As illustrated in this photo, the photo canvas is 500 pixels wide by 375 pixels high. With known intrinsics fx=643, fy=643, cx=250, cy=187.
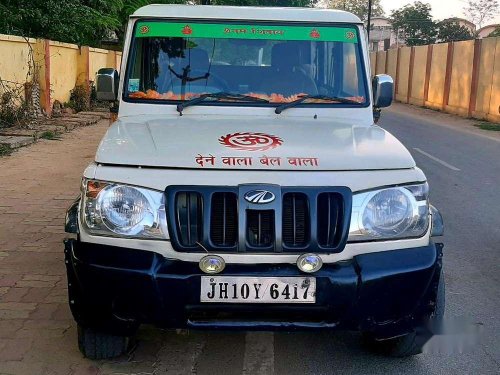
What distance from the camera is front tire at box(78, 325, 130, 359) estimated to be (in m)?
3.39

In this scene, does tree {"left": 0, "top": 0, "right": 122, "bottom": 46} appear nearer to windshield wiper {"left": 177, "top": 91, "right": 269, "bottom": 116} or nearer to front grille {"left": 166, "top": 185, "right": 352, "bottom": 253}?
windshield wiper {"left": 177, "top": 91, "right": 269, "bottom": 116}

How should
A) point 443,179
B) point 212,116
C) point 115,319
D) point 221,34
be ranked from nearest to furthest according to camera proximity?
point 115,319 < point 212,116 < point 221,34 < point 443,179

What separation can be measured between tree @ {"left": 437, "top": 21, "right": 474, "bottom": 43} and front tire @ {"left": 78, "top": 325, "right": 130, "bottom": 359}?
185 feet

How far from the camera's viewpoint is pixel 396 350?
141 inches

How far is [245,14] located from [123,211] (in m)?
2.10

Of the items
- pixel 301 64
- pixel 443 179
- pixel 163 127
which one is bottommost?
pixel 443 179

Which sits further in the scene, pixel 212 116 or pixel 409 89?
pixel 409 89

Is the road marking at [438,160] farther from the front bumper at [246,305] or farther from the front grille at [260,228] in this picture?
the front grille at [260,228]

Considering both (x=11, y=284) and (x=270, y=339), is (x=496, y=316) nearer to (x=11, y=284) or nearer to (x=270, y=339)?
(x=270, y=339)

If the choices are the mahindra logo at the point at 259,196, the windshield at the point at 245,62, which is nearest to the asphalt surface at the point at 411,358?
the mahindra logo at the point at 259,196

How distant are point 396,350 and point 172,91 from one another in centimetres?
221

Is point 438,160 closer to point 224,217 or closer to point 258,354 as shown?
point 258,354

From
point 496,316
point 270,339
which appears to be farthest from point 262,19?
point 496,316

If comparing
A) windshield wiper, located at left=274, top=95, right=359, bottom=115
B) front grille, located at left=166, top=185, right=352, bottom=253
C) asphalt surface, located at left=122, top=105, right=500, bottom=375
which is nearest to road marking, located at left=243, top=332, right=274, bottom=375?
asphalt surface, located at left=122, top=105, right=500, bottom=375
